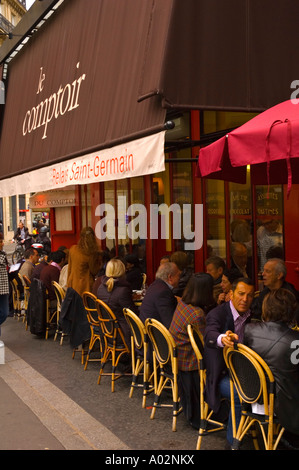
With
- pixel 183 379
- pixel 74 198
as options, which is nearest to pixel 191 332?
pixel 183 379

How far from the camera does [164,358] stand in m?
5.82

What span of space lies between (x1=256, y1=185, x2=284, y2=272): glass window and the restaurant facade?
0.02 m

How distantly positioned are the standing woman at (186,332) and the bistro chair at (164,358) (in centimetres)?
7

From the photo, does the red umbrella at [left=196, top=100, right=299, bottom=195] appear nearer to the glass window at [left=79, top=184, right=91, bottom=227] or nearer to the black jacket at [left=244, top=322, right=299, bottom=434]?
the black jacket at [left=244, top=322, right=299, bottom=434]

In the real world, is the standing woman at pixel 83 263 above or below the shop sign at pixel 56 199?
below

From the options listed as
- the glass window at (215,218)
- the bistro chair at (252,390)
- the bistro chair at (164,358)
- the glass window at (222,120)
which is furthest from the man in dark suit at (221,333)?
the glass window at (215,218)

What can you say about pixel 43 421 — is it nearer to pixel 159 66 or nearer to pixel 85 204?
pixel 159 66

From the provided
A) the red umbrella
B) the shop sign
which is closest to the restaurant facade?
the shop sign

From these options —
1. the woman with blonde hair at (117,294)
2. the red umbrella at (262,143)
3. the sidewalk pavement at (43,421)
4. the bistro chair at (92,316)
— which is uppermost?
the red umbrella at (262,143)

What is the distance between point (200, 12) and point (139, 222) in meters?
6.22

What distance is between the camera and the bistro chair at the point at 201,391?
5125mm

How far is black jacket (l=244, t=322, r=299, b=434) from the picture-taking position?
4277 millimetres

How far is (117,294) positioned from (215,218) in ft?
9.33

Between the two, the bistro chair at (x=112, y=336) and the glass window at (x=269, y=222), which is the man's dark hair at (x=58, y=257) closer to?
the bistro chair at (x=112, y=336)
